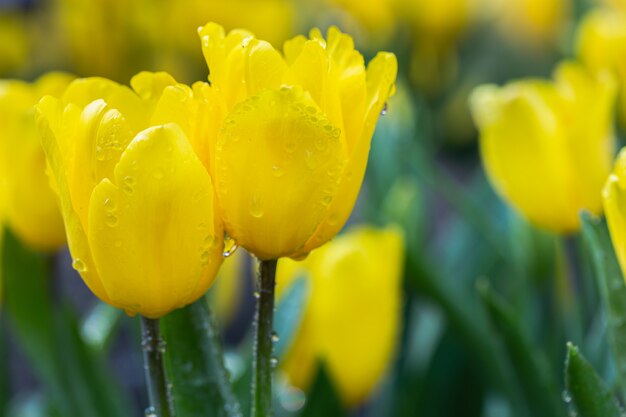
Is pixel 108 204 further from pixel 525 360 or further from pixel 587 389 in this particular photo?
pixel 525 360

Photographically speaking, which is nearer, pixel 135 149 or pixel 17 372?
pixel 135 149

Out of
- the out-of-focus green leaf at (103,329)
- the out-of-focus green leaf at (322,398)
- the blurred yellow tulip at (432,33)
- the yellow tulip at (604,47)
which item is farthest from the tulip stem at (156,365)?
the blurred yellow tulip at (432,33)

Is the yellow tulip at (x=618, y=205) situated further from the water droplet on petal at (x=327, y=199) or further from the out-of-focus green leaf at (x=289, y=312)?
the out-of-focus green leaf at (x=289, y=312)

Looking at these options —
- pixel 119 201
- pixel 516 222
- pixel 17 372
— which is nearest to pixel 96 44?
pixel 17 372

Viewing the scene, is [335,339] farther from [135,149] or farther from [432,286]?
[135,149]

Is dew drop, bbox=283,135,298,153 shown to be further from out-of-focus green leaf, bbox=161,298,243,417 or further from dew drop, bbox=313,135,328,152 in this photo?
out-of-focus green leaf, bbox=161,298,243,417

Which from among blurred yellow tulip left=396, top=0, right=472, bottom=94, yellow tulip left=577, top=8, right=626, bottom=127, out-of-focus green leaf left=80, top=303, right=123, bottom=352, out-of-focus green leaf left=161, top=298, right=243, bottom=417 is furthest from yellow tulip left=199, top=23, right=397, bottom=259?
blurred yellow tulip left=396, top=0, right=472, bottom=94
